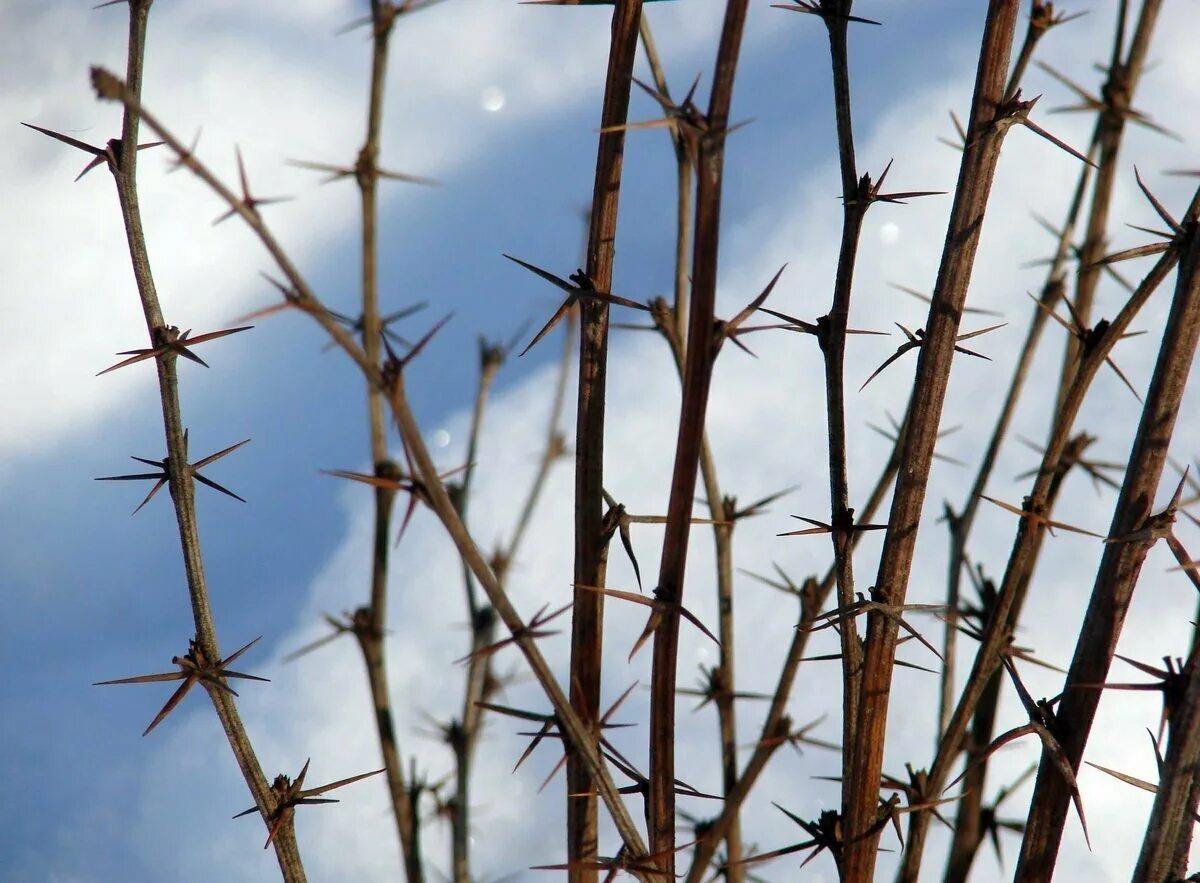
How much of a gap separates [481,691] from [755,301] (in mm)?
984

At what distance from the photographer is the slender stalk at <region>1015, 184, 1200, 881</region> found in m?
0.81

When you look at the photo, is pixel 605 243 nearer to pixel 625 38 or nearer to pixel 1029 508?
pixel 625 38

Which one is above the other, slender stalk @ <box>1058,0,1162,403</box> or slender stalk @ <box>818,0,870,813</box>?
slender stalk @ <box>1058,0,1162,403</box>

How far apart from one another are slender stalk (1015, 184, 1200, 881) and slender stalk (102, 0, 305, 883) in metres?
0.64

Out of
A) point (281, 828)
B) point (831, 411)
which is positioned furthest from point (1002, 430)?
point (281, 828)

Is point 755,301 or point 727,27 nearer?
point 727,27

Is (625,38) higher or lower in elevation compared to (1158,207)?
higher

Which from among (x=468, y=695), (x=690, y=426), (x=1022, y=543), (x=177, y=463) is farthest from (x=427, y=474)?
Result: (x=468, y=695)

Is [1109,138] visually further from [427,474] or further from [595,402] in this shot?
[427,474]

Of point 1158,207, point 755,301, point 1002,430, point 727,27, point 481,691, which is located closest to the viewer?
point 727,27

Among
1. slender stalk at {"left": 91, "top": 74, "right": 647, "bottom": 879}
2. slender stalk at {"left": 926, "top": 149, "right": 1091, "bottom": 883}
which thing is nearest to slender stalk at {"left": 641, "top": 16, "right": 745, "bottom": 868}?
slender stalk at {"left": 926, "top": 149, "right": 1091, "bottom": 883}

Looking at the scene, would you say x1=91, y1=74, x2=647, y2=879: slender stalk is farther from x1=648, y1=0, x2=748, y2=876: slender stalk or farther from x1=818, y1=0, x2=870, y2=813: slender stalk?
x1=818, y1=0, x2=870, y2=813: slender stalk

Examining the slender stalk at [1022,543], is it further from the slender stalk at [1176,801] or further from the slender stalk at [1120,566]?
the slender stalk at [1176,801]

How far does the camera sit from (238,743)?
905 mm
